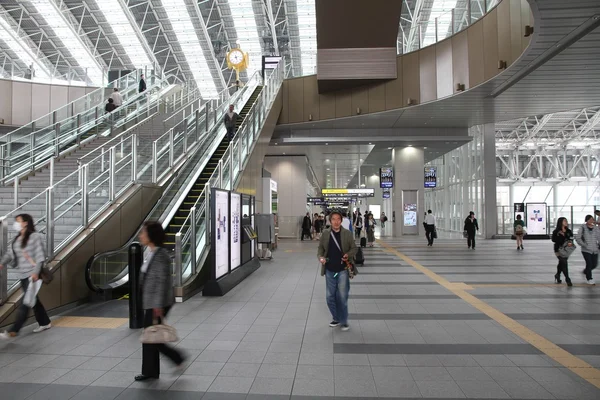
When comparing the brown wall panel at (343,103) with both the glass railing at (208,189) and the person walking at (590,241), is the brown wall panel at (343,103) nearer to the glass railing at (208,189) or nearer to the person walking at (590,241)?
the glass railing at (208,189)

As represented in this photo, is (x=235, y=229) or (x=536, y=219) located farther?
(x=536, y=219)

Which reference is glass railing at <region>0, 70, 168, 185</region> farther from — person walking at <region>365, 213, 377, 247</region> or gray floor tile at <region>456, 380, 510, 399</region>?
gray floor tile at <region>456, 380, 510, 399</region>

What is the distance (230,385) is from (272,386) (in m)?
0.36

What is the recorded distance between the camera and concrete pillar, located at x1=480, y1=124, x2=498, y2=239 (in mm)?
24547

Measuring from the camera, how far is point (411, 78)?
18.7 meters

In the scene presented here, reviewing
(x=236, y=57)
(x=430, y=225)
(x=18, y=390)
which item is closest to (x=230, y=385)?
(x=18, y=390)

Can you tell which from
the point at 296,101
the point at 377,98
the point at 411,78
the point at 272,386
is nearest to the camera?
the point at 272,386

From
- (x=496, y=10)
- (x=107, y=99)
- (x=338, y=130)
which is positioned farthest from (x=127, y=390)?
(x=338, y=130)

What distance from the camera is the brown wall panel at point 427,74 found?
58.7ft

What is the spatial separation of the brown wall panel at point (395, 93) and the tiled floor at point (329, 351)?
39.9 ft

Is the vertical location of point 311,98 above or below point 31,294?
above

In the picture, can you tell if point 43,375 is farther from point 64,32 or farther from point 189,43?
point 64,32

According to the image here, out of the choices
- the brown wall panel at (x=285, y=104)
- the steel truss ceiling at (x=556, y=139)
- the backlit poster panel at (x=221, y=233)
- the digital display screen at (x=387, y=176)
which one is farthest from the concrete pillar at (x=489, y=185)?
the backlit poster panel at (x=221, y=233)

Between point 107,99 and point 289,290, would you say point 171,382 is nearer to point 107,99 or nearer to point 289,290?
point 289,290
